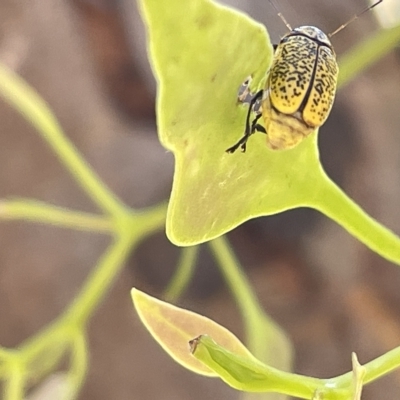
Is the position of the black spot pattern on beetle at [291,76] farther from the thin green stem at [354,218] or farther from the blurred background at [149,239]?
the blurred background at [149,239]

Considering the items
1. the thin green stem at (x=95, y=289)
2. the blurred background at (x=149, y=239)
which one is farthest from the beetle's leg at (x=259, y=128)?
the blurred background at (x=149, y=239)

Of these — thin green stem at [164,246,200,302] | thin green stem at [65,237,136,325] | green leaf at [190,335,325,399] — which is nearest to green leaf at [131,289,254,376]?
green leaf at [190,335,325,399]

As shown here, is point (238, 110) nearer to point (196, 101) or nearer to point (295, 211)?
point (196, 101)

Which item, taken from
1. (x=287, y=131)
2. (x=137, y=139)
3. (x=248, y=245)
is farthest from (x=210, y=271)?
(x=287, y=131)

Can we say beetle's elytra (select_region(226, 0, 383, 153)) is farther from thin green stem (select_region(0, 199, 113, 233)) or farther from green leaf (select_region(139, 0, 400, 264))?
thin green stem (select_region(0, 199, 113, 233))

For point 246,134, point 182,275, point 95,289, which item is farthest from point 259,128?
point 182,275
